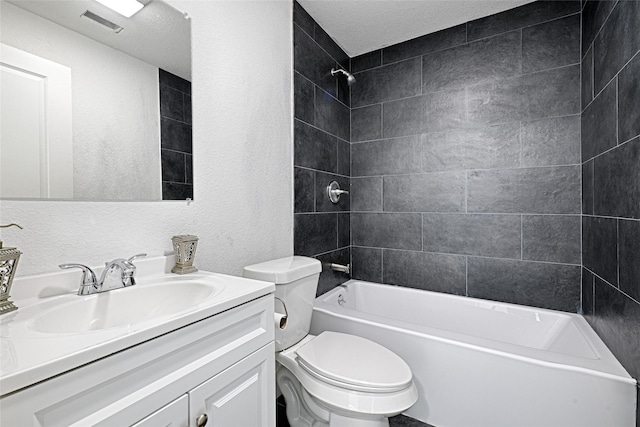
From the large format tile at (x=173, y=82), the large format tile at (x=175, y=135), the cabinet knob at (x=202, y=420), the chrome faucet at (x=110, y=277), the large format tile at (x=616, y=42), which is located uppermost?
the large format tile at (x=616, y=42)

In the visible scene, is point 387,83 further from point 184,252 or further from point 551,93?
point 184,252

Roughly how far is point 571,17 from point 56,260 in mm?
2908

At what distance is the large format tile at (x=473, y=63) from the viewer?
80.9 inches

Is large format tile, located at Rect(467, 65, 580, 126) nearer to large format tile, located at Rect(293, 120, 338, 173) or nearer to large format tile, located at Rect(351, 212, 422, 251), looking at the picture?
large format tile, located at Rect(351, 212, 422, 251)

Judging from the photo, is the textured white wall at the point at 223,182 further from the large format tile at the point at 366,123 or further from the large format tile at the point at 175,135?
the large format tile at the point at 366,123

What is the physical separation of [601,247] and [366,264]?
4.97ft

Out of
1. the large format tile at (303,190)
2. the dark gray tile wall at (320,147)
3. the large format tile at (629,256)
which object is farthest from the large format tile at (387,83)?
the large format tile at (629,256)

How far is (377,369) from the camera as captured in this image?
51.1 inches

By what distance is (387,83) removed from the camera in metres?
2.49

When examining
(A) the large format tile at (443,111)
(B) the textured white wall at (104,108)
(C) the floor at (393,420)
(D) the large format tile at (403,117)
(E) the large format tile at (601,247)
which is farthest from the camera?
(D) the large format tile at (403,117)

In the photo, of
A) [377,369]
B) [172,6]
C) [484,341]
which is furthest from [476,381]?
[172,6]

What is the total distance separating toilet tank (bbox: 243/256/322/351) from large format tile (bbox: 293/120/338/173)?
29.5 inches

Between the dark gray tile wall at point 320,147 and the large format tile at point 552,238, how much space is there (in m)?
1.30

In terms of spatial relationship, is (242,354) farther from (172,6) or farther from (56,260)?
(172,6)
